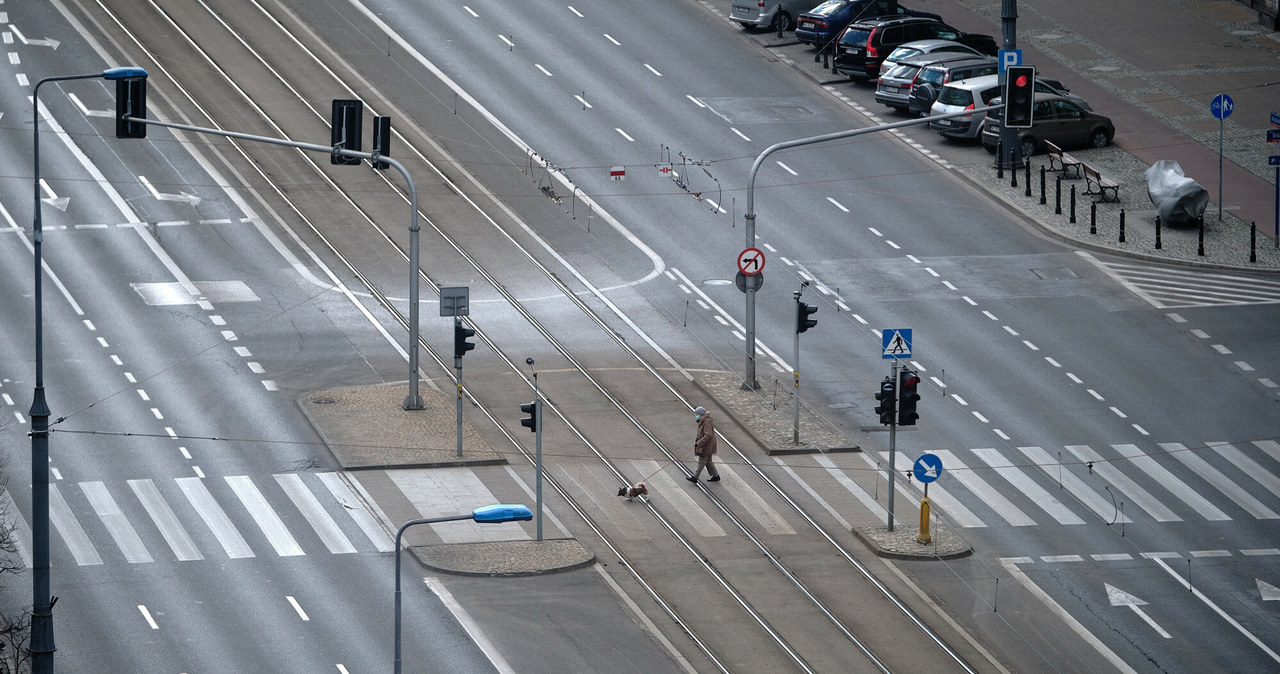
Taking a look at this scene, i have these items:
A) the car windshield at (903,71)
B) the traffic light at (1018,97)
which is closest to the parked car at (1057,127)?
the car windshield at (903,71)

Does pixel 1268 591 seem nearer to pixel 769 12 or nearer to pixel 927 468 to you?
pixel 927 468

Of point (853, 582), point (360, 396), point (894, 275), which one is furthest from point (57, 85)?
point (853, 582)

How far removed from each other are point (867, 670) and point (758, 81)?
108 feet

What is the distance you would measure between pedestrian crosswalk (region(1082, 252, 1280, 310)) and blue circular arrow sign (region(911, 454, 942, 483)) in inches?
540

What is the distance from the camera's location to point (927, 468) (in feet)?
102

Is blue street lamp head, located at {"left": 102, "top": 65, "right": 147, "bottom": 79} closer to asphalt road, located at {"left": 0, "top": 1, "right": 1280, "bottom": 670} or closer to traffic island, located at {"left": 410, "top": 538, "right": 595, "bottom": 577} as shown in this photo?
asphalt road, located at {"left": 0, "top": 1, "right": 1280, "bottom": 670}

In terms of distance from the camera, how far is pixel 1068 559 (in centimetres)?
3158

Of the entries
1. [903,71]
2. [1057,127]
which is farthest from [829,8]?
[1057,127]

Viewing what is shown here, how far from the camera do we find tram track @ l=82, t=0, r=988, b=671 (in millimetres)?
28859

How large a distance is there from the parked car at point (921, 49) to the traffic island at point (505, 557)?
2768 cm

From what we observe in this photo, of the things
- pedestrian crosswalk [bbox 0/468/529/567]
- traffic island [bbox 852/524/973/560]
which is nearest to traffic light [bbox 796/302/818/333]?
traffic island [bbox 852/524/973/560]

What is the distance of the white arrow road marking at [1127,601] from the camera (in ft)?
96.8

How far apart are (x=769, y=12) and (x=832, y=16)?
2521 millimetres

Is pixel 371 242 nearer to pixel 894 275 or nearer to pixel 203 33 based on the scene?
pixel 894 275
